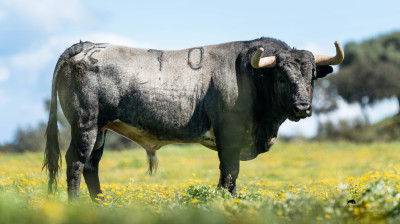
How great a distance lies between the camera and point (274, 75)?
8.75 metres

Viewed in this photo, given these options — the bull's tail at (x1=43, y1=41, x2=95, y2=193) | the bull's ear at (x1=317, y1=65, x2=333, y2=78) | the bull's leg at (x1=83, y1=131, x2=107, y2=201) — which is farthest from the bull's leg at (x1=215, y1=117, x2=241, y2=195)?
the bull's tail at (x1=43, y1=41, x2=95, y2=193)

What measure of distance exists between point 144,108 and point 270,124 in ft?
7.42

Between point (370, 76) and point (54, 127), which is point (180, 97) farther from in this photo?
point (370, 76)

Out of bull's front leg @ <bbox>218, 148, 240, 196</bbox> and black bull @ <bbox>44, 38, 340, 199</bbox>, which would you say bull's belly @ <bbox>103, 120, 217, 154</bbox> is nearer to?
black bull @ <bbox>44, 38, 340, 199</bbox>

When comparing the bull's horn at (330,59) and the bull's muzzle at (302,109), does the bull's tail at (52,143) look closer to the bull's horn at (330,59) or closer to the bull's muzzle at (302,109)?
the bull's muzzle at (302,109)

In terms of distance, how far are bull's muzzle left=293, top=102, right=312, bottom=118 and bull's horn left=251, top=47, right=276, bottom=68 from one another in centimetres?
90

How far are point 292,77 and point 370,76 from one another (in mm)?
62955

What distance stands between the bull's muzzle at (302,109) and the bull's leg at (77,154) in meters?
3.42

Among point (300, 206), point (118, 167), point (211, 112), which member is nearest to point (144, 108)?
point (211, 112)

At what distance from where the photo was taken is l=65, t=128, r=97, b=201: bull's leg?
8.58 meters

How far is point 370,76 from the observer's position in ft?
221

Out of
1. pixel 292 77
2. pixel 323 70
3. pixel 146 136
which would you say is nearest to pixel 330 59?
pixel 323 70

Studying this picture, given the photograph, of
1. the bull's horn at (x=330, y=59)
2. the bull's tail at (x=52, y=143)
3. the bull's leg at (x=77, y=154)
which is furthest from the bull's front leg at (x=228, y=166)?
the bull's tail at (x=52, y=143)

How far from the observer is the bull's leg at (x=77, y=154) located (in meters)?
8.58
